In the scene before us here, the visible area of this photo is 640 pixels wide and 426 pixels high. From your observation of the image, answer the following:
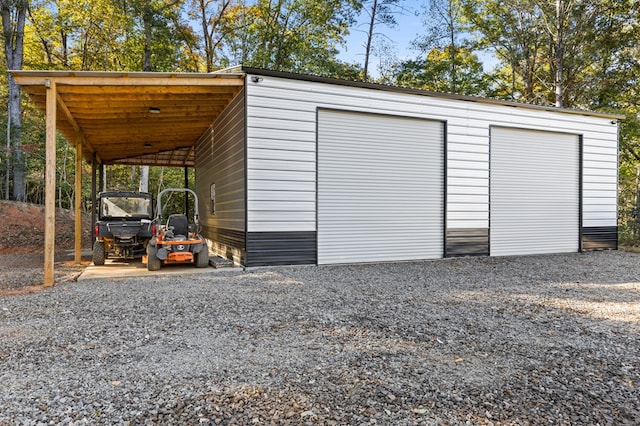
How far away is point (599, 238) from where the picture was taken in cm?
1049

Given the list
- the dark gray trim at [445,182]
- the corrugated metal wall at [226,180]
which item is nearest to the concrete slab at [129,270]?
the corrugated metal wall at [226,180]

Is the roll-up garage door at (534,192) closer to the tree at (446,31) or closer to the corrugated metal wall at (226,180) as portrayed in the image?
the corrugated metal wall at (226,180)

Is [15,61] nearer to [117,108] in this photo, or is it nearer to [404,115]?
[117,108]

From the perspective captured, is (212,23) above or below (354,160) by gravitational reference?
above

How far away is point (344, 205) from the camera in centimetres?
792

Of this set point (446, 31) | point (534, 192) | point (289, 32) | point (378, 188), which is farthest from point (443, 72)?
point (378, 188)

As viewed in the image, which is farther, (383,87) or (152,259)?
(383,87)

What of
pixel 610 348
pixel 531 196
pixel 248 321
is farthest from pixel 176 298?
pixel 531 196

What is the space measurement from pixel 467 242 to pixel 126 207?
24.8ft

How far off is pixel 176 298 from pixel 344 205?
3.99 metres

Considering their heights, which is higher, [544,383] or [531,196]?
[531,196]

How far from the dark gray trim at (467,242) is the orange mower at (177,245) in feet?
16.8

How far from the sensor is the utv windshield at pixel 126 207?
8602 mm

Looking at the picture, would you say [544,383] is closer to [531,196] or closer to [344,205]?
[344,205]
